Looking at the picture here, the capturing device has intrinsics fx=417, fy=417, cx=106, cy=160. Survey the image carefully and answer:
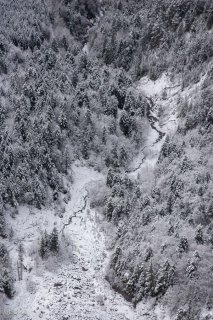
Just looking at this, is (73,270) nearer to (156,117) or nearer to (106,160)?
(106,160)

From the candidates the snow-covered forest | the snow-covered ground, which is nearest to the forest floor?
the snow-covered forest

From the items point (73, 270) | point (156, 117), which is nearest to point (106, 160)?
point (156, 117)

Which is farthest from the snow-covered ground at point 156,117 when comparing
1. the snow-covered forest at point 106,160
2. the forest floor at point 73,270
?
the forest floor at point 73,270

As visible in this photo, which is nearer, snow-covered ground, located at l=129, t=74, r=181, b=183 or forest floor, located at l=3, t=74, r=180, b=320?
forest floor, located at l=3, t=74, r=180, b=320

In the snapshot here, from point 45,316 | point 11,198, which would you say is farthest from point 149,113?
point 45,316

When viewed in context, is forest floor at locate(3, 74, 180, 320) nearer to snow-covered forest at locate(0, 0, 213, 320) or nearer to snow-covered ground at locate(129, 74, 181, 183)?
snow-covered forest at locate(0, 0, 213, 320)

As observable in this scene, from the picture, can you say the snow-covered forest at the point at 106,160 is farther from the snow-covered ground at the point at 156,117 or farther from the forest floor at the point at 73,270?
the snow-covered ground at the point at 156,117
